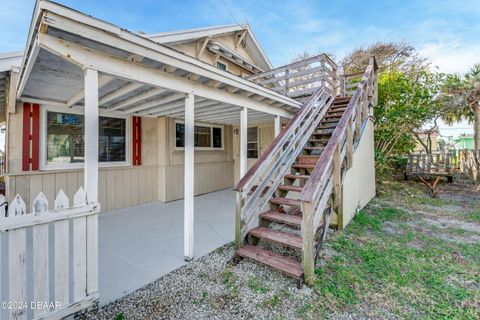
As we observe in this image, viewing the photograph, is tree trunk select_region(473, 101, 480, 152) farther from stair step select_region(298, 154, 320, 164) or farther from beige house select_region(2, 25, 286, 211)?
stair step select_region(298, 154, 320, 164)

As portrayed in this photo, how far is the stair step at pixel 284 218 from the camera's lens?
3121mm

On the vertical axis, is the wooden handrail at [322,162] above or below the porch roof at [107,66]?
below

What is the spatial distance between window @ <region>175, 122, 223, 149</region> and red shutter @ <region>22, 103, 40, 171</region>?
3.06m

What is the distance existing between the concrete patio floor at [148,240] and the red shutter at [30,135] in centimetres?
168

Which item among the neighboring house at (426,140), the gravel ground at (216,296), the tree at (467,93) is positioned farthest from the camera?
the tree at (467,93)

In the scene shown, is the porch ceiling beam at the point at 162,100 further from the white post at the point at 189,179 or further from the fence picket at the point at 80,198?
the fence picket at the point at 80,198

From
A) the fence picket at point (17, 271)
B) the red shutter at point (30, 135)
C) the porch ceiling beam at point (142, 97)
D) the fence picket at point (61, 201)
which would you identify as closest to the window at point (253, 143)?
→ the porch ceiling beam at point (142, 97)

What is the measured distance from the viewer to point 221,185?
8219 mm

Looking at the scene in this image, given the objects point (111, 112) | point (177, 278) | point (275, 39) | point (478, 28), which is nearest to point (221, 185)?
point (111, 112)

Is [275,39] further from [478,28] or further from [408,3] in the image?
[478,28]

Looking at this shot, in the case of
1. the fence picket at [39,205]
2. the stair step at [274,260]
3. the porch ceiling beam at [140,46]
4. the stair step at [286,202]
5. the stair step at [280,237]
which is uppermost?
the porch ceiling beam at [140,46]

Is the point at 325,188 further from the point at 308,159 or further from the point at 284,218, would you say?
the point at 308,159

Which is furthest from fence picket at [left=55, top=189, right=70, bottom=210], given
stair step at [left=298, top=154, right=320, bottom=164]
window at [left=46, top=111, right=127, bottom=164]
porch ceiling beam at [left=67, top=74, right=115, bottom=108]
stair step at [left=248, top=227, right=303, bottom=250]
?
stair step at [left=298, top=154, right=320, bottom=164]

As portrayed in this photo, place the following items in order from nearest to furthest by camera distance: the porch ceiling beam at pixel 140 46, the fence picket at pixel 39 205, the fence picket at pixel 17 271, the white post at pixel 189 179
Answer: the fence picket at pixel 17 271 → the fence picket at pixel 39 205 → the porch ceiling beam at pixel 140 46 → the white post at pixel 189 179
